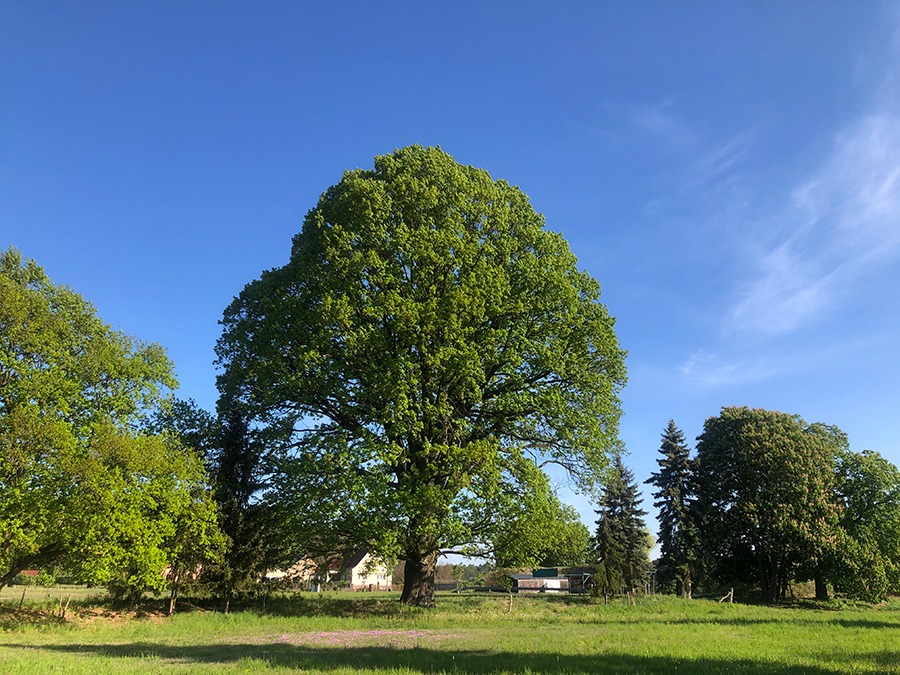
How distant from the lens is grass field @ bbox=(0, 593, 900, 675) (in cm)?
945

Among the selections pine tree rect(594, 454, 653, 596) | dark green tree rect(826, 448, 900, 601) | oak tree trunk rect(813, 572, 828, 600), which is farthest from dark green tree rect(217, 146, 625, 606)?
oak tree trunk rect(813, 572, 828, 600)

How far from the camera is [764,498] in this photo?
39500 millimetres

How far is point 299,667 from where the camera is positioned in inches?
375

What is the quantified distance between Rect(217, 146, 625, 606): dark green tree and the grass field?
321cm

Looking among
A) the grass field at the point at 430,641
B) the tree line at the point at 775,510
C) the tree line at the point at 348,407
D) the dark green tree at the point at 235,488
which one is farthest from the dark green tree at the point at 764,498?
the dark green tree at the point at 235,488

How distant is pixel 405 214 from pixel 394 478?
423 inches

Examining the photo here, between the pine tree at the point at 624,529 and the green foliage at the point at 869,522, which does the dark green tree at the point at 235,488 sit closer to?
Answer: the pine tree at the point at 624,529

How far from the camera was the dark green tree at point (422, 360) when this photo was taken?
1884 cm

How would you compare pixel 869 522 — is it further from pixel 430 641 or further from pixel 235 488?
pixel 235 488

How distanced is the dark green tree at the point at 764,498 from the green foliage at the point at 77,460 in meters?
38.2

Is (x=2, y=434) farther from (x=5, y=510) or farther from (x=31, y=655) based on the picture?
(x=31, y=655)

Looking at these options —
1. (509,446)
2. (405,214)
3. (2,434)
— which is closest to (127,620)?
(2,434)

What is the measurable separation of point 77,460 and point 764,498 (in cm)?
4322

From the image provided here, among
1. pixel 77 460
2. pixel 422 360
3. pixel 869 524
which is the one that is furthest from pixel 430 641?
pixel 869 524
